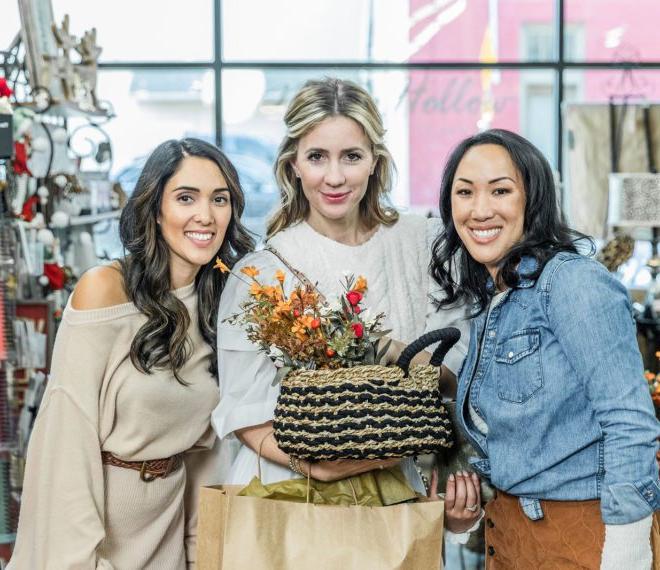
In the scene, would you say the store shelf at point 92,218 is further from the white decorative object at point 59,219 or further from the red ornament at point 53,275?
the red ornament at point 53,275

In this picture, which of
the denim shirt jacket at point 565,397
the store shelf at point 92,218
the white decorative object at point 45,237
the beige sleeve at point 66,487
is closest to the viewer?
the denim shirt jacket at point 565,397

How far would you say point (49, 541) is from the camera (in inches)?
85.2

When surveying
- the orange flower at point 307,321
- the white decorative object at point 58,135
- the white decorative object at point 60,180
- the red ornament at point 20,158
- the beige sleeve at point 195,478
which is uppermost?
the white decorative object at point 58,135

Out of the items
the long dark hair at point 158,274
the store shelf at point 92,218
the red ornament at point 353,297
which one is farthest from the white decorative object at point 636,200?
the red ornament at point 353,297

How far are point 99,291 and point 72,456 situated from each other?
389 mm

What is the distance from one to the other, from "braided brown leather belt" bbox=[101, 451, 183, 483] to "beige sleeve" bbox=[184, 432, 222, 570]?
149 mm

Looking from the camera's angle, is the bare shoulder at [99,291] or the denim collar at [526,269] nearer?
the denim collar at [526,269]

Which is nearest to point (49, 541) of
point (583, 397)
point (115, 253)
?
point (583, 397)

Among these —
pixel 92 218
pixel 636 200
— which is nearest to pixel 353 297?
pixel 92 218

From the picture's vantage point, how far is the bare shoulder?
2201 mm

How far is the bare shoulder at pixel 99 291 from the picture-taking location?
220 centimetres

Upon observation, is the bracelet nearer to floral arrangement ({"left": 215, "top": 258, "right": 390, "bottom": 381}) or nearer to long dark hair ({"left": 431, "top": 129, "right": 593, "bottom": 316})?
floral arrangement ({"left": 215, "top": 258, "right": 390, "bottom": 381})

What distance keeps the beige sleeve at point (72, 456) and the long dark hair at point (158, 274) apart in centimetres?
10

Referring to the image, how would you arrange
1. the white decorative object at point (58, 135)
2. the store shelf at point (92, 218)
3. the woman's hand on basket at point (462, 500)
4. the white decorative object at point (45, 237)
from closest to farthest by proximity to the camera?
the woman's hand on basket at point (462, 500) → the white decorative object at point (45, 237) → the white decorative object at point (58, 135) → the store shelf at point (92, 218)
